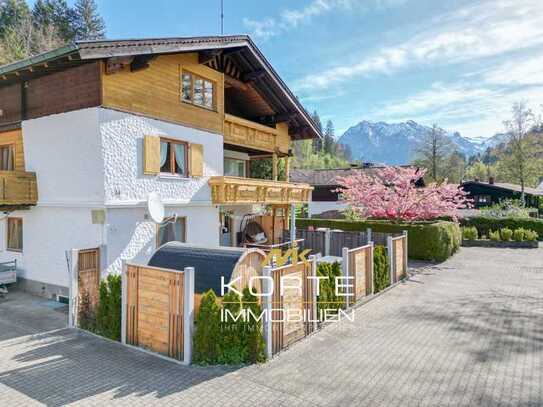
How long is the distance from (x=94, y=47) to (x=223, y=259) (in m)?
6.86

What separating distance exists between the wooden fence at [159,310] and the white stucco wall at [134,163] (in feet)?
13.4

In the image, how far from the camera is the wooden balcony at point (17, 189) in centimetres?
1205

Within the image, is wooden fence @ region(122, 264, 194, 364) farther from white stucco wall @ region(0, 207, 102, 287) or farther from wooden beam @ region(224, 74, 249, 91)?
wooden beam @ region(224, 74, 249, 91)

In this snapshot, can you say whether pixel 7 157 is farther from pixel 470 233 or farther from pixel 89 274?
pixel 470 233

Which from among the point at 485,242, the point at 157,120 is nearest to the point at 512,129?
the point at 485,242

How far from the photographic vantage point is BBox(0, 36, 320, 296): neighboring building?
11469 mm

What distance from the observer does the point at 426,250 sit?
20.6 m

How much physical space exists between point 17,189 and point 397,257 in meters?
14.2

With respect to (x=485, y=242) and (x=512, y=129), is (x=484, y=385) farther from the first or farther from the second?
→ (x=512, y=129)

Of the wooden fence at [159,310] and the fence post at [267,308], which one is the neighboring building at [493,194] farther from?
the wooden fence at [159,310]

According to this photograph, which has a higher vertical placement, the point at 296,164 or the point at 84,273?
the point at 296,164

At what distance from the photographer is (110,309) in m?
9.00

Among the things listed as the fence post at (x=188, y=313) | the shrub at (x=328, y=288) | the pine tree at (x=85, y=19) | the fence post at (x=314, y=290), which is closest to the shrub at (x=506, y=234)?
the shrub at (x=328, y=288)

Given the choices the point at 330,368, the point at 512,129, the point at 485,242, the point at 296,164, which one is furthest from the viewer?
the point at 296,164
